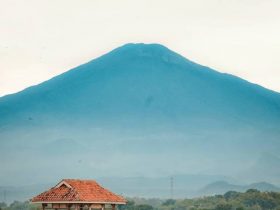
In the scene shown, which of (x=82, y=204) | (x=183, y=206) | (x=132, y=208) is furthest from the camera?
(x=183, y=206)

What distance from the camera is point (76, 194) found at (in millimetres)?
42938

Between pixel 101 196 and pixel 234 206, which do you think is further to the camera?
pixel 234 206

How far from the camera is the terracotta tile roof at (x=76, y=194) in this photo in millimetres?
42875

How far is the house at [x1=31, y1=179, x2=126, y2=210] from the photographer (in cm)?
4281

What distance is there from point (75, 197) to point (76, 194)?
0.26 metres

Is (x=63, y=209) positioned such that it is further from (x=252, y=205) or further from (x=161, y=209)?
(x=161, y=209)

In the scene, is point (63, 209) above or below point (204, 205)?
below

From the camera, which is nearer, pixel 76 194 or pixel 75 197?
pixel 75 197

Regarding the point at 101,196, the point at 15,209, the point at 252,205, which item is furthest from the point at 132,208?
the point at 101,196

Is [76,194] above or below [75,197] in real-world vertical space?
above

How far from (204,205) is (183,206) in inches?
654

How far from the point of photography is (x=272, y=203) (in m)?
136

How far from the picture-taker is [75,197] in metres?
42.7

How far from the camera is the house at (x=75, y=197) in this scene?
42812 mm
